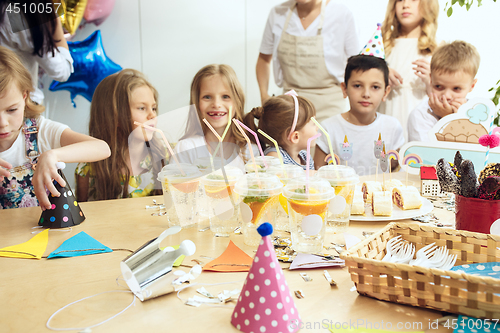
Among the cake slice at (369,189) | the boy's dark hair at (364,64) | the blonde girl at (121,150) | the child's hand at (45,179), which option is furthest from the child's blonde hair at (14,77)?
the boy's dark hair at (364,64)

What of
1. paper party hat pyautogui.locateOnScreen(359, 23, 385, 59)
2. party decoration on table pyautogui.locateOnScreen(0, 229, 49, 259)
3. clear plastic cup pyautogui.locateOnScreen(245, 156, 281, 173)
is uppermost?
paper party hat pyautogui.locateOnScreen(359, 23, 385, 59)

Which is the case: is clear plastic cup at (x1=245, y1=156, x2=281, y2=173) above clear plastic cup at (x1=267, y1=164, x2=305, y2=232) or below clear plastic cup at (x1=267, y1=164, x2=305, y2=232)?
above

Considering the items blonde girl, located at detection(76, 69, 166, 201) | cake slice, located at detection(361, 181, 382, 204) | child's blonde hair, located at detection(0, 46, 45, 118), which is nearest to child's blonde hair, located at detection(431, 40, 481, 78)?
cake slice, located at detection(361, 181, 382, 204)

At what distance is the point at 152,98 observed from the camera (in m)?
2.24

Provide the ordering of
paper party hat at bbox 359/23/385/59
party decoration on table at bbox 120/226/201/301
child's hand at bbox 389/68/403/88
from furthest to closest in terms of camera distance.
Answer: child's hand at bbox 389/68/403/88 < paper party hat at bbox 359/23/385/59 < party decoration on table at bbox 120/226/201/301

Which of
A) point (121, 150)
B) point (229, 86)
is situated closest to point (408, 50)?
point (229, 86)

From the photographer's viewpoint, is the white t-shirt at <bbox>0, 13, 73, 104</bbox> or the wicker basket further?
the white t-shirt at <bbox>0, 13, 73, 104</bbox>

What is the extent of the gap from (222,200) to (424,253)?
0.52 m

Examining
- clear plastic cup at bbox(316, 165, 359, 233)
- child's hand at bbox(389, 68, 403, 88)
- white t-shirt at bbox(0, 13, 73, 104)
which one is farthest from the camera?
child's hand at bbox(389, 68, 403, 88)

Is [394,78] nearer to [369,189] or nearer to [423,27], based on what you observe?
[423,27]

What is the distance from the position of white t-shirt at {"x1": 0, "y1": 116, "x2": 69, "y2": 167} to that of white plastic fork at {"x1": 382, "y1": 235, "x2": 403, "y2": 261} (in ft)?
4.90

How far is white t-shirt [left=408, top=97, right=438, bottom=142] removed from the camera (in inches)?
106

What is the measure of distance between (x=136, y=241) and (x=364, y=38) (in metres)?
2.53

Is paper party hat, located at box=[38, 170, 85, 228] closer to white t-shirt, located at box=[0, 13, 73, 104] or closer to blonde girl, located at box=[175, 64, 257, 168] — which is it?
blonde girl, located at box=[175, 64, 257, 168]
